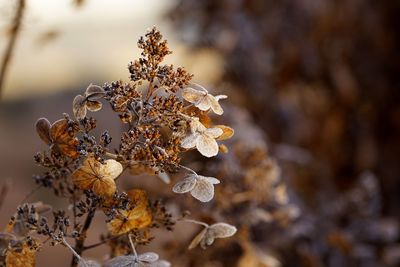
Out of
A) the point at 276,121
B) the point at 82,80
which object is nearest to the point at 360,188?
the point at 276,121

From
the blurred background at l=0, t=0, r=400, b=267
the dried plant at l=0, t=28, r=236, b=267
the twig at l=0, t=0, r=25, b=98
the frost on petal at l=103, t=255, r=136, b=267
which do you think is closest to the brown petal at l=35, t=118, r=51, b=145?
the dried plant at l=0, t=28, r=236, b=267

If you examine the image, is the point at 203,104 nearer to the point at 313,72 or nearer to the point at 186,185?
the point at 186,185

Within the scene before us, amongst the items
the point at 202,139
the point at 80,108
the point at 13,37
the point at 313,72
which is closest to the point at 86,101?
the point at 80,108

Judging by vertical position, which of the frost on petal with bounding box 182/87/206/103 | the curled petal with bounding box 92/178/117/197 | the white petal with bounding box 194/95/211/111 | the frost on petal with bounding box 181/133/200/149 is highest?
the frost on petal with bounding box 182/87/206/103

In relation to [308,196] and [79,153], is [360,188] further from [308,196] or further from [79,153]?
[79,153]

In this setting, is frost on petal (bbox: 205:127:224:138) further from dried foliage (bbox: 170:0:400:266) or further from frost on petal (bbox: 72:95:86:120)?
dried foliage (bbox: 170:0:400:266)
